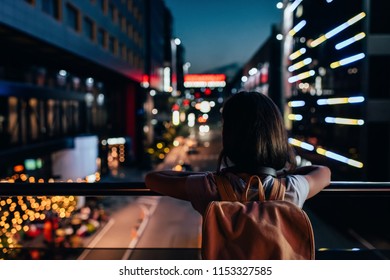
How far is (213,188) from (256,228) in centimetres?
27

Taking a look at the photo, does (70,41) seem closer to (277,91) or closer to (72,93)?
(72,93)

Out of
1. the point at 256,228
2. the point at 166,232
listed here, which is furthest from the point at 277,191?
the point at 166,232

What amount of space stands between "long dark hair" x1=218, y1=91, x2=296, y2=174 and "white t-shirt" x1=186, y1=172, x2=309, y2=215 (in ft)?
0.27

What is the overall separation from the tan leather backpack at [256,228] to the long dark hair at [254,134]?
12 centimetres

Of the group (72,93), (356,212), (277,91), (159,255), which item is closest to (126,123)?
(72,93)

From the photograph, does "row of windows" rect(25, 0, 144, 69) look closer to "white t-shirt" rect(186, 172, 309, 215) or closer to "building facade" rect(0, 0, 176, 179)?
"building facade" rect(0, 0, 176, 179)

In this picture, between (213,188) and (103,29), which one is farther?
(103,29)

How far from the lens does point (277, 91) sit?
50.3 ft

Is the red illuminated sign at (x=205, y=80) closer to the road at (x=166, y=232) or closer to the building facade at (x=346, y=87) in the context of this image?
the building facade at (x=346, y=87)

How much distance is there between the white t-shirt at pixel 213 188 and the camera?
76.8 inches

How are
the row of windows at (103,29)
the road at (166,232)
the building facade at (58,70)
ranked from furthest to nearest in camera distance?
1. the row of windows at (103,29)
2. the building facade at (58,70)
3. the road at (166,232)

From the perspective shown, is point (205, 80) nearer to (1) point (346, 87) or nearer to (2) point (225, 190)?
(1) point (346, 87)

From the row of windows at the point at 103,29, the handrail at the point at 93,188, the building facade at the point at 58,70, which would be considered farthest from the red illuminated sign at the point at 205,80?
the handrail at the point at 93,188

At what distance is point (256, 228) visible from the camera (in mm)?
1852
